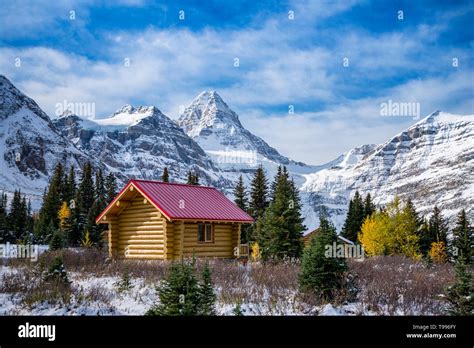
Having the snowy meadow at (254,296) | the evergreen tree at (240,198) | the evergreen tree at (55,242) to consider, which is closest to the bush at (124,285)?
the snowy meadow at (254,296)

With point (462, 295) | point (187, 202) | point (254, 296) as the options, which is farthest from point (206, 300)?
point (187, 202)

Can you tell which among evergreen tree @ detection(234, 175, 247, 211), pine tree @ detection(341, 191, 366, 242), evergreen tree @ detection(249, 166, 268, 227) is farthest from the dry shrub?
pine tree @ detection(341, 191, 366, 242)

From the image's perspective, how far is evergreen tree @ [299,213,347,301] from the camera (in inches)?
420

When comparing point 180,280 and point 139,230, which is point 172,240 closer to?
point 139,230

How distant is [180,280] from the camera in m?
8.85

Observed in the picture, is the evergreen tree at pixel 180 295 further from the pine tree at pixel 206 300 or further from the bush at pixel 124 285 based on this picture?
the bush at pixel 124 285

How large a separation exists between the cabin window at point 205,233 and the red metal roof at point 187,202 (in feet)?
2.51

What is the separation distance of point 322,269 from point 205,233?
1238 cm

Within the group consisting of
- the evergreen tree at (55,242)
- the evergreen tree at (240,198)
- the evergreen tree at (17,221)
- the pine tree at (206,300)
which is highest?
the evergreen tree at (240,198)

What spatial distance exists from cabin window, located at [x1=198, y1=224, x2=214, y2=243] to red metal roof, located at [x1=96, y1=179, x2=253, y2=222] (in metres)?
0.76

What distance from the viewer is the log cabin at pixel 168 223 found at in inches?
816
